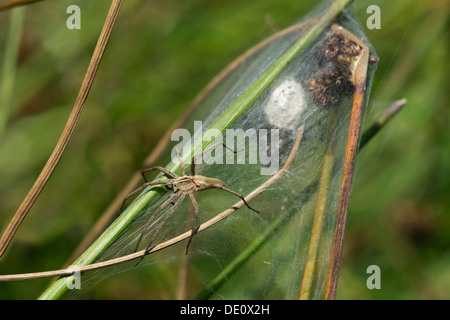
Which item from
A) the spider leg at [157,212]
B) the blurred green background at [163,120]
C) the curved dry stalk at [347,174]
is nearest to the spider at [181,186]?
the spider leg at [157,212]

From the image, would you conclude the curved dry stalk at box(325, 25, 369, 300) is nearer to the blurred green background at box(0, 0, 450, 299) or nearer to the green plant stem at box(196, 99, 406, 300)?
the green plant stem at box(196, 99, 406, 300)

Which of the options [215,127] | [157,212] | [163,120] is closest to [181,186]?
[157,212]

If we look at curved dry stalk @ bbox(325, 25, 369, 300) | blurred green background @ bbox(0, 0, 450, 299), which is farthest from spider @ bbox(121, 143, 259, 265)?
blurred green background @ bbox(0, 0, 450, 299)

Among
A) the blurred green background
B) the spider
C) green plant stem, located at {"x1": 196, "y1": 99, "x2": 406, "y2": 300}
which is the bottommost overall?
green plant stem, located at {"x1": 196, "y1": 99, "x2": 406, "y2": 300}

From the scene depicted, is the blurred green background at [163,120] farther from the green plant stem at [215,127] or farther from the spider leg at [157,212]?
the spider leg at [157,212]

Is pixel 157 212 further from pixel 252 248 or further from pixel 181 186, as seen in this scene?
pixel 252 248

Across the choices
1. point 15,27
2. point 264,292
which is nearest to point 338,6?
point 264,292
